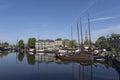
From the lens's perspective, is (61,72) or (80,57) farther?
(80,57)

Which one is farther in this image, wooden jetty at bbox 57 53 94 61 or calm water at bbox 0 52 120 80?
wooden jetty at bbox 57 53 94 61

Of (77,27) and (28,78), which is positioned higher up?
(77,27)

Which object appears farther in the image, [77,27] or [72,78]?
[77,27]

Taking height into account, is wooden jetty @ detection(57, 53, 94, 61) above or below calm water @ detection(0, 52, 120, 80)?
above

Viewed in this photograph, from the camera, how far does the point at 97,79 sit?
4281 centimetres

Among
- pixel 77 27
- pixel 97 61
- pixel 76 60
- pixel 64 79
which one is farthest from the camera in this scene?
pixel 77 27

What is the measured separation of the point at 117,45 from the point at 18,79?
3875 inches

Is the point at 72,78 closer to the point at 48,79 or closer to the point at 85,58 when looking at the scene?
the point at 48,79

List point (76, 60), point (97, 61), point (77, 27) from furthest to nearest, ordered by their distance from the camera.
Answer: point (77, 27) < point (76, 60) < point (97, 61)

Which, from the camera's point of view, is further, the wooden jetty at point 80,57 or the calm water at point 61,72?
the wooden jetty at point 80,57

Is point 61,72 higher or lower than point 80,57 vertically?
lower

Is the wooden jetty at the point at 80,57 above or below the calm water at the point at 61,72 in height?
above

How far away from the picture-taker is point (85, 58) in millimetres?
84812

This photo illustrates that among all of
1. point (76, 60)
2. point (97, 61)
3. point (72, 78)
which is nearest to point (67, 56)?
point (76, 60)
